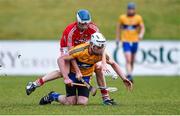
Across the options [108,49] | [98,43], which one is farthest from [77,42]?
[108,49]

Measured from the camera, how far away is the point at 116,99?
1730 cm

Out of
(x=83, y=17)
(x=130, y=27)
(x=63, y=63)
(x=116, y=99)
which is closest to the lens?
(x=83, y=17)

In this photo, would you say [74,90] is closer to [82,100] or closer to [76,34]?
[82,100]

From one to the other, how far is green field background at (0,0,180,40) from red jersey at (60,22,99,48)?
16.7 meters

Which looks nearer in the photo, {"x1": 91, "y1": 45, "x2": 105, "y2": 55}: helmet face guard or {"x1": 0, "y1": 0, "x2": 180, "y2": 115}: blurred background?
{"x1": 91, "y1": 45, "x2": 105, "y2": 55}: helmet face guard

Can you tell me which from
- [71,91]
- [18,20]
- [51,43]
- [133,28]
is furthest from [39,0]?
[71,91]

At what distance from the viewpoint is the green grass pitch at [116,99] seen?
13867mm

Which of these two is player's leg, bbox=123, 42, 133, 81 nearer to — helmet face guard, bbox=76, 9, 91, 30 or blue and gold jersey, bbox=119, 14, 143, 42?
blue and gold jersey, bbox=119, 14, 143, 42

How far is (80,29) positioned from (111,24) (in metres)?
18.7

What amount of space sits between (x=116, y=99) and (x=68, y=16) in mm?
17290

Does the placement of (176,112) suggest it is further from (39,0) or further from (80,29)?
(39,0)

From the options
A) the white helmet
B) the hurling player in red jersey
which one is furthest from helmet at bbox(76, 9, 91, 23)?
the white helmet

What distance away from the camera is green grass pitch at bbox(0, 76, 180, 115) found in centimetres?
1387

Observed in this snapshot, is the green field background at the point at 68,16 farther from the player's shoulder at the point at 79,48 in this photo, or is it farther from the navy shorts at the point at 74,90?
the player's shoulder at the point at 79,48
